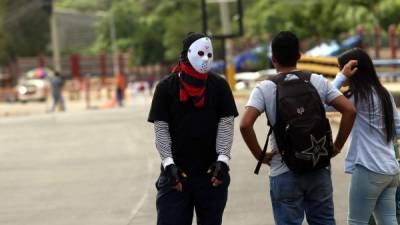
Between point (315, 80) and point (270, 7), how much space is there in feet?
216

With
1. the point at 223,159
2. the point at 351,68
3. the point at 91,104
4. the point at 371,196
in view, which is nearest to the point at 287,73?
the point at 351,68

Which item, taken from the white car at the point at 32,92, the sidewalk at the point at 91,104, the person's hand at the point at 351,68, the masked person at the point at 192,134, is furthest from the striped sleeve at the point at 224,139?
the white car at the point at 32,92

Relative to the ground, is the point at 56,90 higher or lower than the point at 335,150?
lower

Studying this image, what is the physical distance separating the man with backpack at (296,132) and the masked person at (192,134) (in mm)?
246

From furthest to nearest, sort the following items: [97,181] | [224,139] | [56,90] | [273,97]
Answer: [56,90] < [97,181] < [224,139] < [273,97]

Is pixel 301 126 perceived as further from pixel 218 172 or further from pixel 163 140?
pixel 163 140

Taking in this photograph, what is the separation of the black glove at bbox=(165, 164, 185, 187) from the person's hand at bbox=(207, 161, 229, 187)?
0.20m

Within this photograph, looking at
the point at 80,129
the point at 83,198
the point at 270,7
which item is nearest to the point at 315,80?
the point at 83,198

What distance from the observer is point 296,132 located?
17.2 ft

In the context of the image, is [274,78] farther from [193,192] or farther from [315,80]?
[193,192]

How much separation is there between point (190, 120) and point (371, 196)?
4.04 ft

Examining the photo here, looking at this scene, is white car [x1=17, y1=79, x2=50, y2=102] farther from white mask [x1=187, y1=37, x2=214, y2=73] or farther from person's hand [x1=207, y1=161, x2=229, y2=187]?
person's hand [x1=207, y1=161, x2=229, y2=187]

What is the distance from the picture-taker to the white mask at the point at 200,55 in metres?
5.60

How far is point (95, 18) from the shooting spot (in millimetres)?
112188
